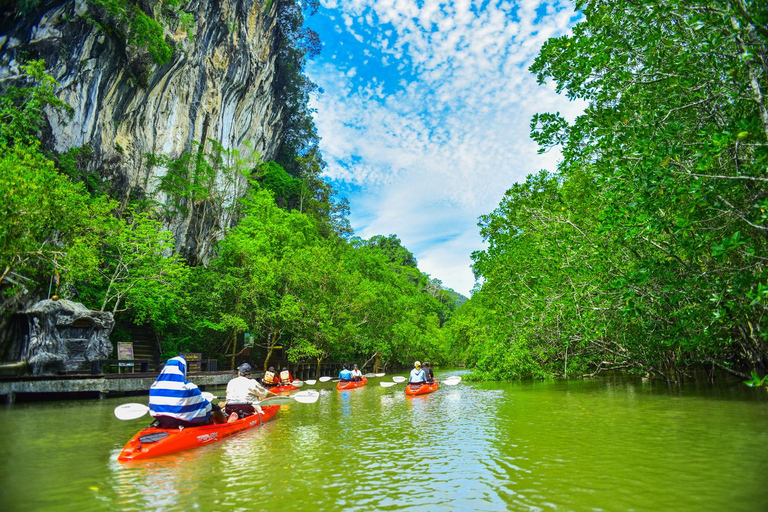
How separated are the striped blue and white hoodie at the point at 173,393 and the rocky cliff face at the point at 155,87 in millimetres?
18386

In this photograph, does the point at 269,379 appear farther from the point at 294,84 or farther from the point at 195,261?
the point at 294,84

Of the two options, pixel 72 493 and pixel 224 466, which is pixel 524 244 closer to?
pixel 224 466

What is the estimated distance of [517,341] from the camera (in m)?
19.6

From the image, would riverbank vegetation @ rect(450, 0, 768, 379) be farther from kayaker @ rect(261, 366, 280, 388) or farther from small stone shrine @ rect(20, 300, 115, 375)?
small stone shrine @ rect(20, 300, 115, 375)

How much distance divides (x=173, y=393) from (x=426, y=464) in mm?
4167

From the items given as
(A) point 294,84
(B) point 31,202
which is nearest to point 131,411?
(B) point 31,202

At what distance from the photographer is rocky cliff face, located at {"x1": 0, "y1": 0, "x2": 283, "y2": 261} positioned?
2080cm

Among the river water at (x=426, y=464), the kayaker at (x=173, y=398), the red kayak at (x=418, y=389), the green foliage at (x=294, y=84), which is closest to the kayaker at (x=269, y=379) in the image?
the red kayak at (x=418, y=389)

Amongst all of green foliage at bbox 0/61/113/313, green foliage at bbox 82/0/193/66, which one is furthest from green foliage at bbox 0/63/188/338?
green foliage at bbox 82/0/193/66

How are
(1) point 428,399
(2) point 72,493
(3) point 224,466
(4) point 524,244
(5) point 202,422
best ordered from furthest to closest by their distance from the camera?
(4) point 524,244 → (1) point 428,399 → (5) point 202,422 → (3) point 224,466 → (2) point 72,493

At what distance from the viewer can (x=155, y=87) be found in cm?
2633

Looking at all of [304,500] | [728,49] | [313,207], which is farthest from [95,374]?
[313,207]

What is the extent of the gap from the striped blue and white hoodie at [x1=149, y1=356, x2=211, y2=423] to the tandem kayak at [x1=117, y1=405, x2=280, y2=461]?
0.90ft

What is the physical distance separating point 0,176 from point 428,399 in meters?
14.3
